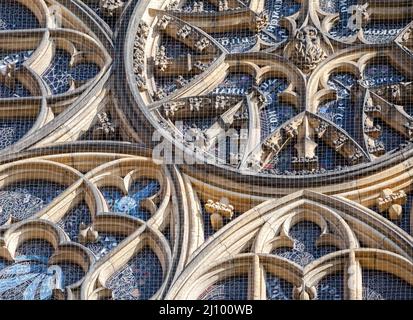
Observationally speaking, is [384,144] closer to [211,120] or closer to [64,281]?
[211,120]

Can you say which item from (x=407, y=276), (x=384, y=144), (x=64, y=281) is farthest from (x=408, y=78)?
(x=64, y=281)

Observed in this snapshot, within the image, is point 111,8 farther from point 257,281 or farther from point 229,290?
point 257,281

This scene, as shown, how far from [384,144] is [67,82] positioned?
3.86 meters

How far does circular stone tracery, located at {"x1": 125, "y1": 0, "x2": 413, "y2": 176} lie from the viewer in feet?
79.8

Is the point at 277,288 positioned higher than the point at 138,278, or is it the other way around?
the point at 138,278

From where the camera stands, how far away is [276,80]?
2517 cm

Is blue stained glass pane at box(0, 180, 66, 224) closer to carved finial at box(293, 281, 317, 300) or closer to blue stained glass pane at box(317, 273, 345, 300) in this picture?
carved finial at box(293, 281, 317, 300)

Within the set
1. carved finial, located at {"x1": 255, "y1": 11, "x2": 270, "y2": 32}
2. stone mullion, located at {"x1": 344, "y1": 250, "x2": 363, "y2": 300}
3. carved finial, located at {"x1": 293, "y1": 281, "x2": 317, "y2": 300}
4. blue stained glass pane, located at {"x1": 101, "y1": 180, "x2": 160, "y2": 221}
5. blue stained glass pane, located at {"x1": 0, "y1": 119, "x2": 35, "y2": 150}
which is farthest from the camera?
carved finial, located at {"x1": 255, "y1": 11, "x2": 270, "y2": 32}

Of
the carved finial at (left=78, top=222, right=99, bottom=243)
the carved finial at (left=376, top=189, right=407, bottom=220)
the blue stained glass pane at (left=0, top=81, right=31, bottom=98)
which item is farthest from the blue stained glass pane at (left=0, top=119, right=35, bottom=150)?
the carved finial at (left=376, top=189, right=407, bottom=220)

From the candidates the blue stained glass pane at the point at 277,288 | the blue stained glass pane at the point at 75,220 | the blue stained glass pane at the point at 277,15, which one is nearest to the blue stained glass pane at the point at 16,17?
the blue stained glass pane at the point at 277,15

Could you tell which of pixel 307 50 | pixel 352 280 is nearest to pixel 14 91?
pixel 307 50

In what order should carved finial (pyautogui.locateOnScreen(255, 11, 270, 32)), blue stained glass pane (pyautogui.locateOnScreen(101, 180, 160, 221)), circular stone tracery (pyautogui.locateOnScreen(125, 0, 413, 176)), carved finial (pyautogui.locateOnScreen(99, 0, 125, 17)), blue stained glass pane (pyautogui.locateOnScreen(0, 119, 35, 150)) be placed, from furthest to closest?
carved finial (pyautogui.locateOnScreen(99, 0, 125, 17)), carved finial (pyautogui.locateOnScreen(255, 11, 270, 32)), blue stained glass pane (pyautogui.locateOnScreen(0, 119, 35, 150)), circular stone tracery (pyautogui.locateOnScreen(125, 0, 413, 176)), blue stained glass pane (pyautogui.locateOnScreen(101, 180, 160, 221))

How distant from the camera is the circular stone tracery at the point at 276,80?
24312 mm

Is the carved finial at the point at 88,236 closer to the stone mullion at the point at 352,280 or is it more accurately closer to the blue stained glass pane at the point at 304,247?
the blue stained glass pane at the point at 304,247
